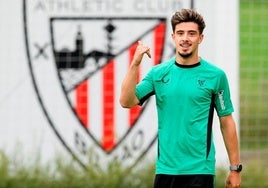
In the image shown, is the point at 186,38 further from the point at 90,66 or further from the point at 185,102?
the point at 90,66

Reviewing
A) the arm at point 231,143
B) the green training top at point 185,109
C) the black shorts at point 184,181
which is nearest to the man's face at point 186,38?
the green training top at point 185,109

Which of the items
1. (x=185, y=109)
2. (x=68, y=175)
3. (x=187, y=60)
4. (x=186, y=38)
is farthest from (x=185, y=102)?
(x=68, y=175)

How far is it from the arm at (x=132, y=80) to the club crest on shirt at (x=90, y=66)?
355 cm

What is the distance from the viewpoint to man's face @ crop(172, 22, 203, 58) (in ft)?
22.0

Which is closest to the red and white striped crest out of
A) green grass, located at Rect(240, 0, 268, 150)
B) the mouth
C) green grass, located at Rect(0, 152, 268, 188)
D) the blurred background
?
the blurred background

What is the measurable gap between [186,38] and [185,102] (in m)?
0.35

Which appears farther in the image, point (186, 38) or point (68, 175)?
point (68, 175)

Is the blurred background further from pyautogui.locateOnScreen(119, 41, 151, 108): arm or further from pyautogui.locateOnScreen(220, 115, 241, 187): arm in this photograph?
pyautogui.locateOnScreen(119, 41, 151, 108): arm

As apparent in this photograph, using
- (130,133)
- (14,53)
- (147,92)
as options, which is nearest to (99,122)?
(130,133)

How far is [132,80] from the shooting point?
6672 mm

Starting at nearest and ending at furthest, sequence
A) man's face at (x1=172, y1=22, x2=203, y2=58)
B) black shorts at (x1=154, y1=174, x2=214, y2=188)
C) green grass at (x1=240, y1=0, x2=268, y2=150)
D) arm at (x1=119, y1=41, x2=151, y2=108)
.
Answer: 1. arm at (x1=119, y1=41, x2=151, y2=108)
2. man's face at (x1=172, y1=22, x2=203, y2=58)
3. black shorts at (x1=154, y1=174, x2=214, y2=188)
4. green grass at (x1=240, y1=0, x2=268, y2=150)

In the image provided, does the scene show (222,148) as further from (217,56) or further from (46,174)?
(46,174)

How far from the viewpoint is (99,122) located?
10500 mm

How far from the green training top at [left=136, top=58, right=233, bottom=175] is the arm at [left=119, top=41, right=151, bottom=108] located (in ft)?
0.24
